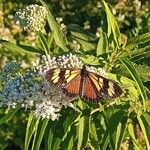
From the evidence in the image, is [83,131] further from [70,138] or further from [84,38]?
[84,38]

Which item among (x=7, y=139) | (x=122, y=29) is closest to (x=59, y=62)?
(x=7, y=139)

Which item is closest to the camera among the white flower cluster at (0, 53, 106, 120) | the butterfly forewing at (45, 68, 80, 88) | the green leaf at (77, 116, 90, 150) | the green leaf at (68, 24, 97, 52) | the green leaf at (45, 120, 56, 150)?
the butterfly forewing at (45, 68, 80, 88)

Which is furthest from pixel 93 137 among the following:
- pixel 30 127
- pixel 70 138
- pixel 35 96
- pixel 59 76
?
pixel 59 76

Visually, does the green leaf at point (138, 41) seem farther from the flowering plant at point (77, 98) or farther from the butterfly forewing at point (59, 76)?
the butterfly forewing at point (59, 76)

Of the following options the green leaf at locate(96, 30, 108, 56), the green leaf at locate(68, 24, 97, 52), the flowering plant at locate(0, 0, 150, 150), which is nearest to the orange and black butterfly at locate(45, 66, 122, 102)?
the flowering plant at locate(0, 0, 150, 150)

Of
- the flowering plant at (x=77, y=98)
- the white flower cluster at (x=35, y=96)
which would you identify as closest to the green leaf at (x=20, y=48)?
the flowering plant at (x=77, y=98)

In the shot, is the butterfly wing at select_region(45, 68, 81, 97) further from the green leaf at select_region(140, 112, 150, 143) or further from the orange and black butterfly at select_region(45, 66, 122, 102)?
the green leaf at select_region(140, 112, 150, 143)

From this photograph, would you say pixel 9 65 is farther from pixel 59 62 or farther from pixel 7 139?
pixel 7 139
